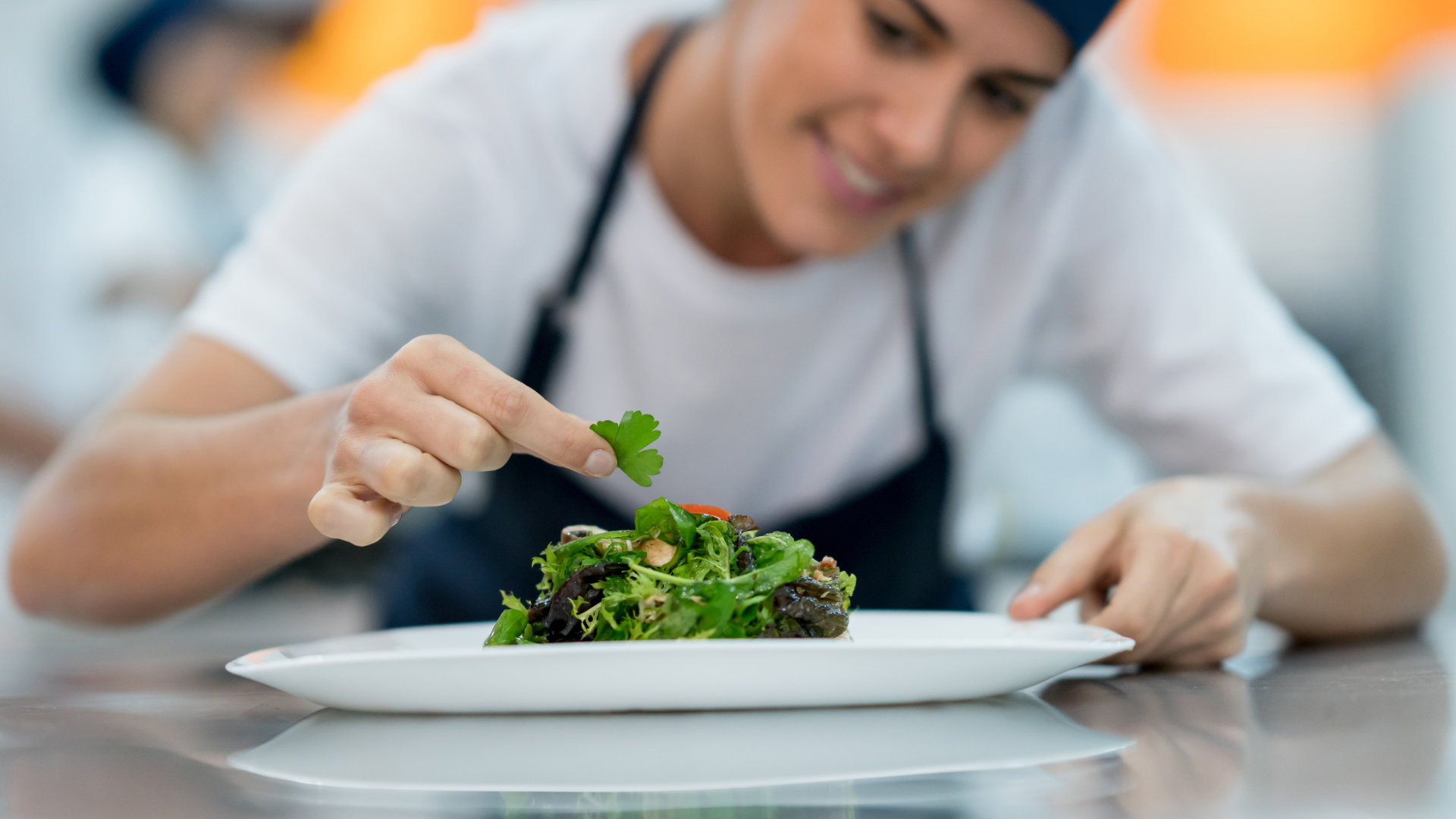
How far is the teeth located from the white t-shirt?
24cm

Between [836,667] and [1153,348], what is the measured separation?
108 centimetres

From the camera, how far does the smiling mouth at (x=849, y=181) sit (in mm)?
1399

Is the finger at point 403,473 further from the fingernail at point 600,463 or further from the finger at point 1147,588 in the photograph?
the finger at point 1147,588

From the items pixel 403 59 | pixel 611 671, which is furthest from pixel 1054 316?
pixel 403 59

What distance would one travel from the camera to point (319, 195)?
1.41 m

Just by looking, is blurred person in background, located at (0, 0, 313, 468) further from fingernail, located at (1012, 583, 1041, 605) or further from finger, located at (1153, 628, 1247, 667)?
finger, located at (1153, 628, 1247, 667)

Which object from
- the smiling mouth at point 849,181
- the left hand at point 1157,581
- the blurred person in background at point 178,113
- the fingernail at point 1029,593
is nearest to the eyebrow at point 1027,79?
the smiling mouth at point 849,181

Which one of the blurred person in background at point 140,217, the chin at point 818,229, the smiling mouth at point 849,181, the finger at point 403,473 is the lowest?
the finger at point 403,473

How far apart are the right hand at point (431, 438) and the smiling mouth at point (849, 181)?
707 mm

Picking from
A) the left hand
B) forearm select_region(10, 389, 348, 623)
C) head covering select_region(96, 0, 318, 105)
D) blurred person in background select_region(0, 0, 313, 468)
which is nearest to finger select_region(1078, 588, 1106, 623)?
the left hand

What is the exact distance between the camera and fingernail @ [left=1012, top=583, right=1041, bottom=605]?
1.02 m

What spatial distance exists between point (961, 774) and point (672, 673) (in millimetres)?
198

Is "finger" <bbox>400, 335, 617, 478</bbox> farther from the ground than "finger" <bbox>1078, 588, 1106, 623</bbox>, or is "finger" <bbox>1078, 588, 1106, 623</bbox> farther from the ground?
"finger" <bbox>400, 335, 617, 478</bbox>

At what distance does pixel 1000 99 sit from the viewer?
139 centimetres
